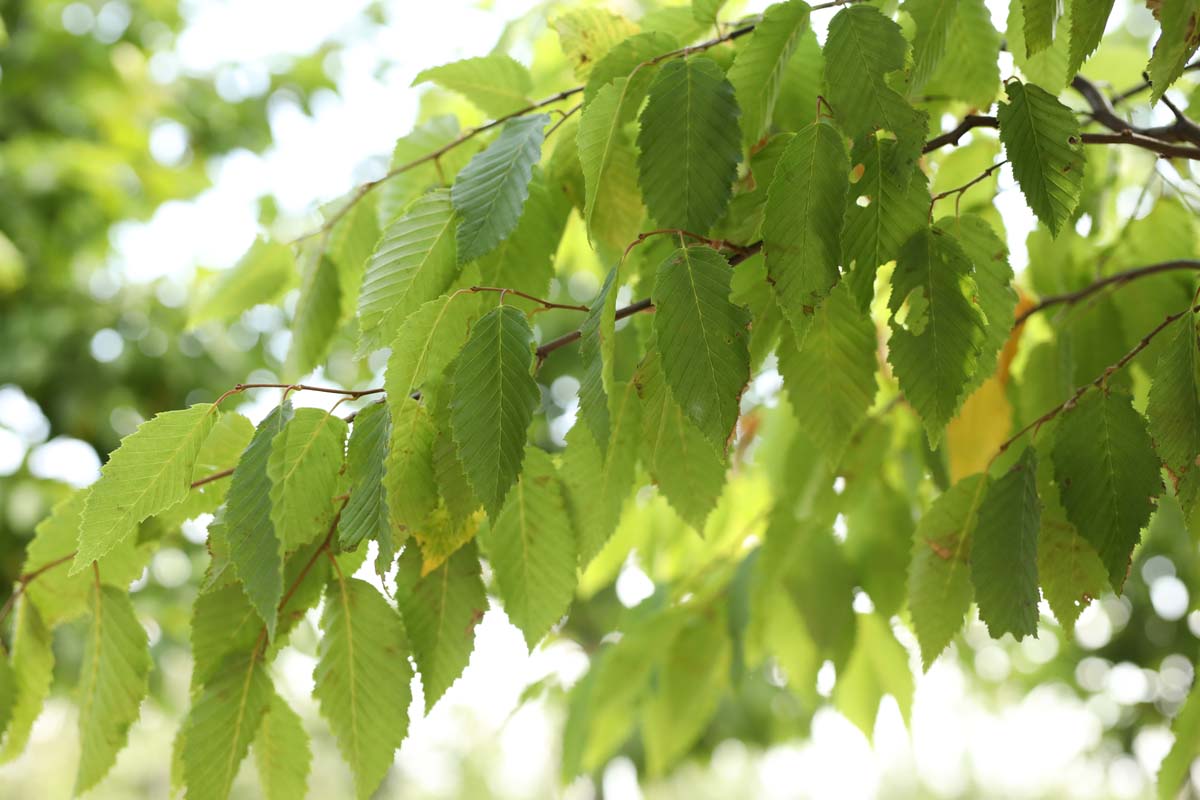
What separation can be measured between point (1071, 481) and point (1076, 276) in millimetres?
456

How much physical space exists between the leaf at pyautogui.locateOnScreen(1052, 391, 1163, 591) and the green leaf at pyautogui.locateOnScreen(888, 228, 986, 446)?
0.28 feet

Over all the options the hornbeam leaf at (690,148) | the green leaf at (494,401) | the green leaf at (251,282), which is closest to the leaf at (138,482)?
the green leaf at (494,401)

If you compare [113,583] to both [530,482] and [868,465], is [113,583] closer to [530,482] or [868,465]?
[530,482]

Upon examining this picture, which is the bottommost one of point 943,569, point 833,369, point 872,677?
point 872,677

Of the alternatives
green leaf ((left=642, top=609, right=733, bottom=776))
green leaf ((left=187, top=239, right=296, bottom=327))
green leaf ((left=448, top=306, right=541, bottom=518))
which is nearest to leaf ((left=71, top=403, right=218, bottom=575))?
green leaf ((left=448, top=306, right=541, bottom=518))

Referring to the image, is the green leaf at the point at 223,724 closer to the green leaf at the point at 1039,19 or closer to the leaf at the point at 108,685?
the leaf at the point at 108,685

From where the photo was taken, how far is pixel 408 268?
21.6 inches

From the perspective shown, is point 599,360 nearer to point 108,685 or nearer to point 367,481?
point 367,481

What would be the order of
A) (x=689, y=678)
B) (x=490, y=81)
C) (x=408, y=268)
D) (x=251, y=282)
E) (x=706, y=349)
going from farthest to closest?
A: (x=689, y=678)
(x=251, y=282)
(x=490, y=81)
(x=408, y=268)
(x=706, y=349)

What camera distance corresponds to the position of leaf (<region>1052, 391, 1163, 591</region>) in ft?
1.60

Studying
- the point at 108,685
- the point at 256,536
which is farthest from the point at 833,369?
the point at 108,685

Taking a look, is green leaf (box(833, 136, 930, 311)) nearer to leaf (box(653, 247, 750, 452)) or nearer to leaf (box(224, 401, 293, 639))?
leaf (box(653, 247, 750, 452))

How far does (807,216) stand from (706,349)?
0.07 metres

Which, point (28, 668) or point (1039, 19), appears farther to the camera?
point (28, 668)
